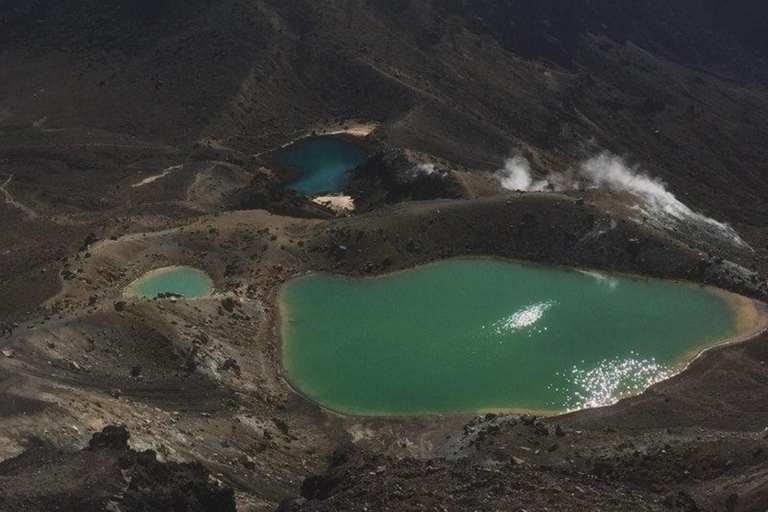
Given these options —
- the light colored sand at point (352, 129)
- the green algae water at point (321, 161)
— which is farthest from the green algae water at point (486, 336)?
the light colored sand at point (352, 129)

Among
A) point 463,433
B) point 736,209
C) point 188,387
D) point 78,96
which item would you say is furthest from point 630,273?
point 78,96

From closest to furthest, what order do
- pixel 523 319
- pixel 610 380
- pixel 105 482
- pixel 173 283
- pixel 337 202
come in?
pixel 105 482, pixel 610 380, pixel 523 319, pixel 173 283, pixel 337 202

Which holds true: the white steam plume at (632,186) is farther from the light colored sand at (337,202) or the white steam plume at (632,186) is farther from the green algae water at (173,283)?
the green algae water at (173,283)

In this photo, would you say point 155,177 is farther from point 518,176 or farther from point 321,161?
point 518,176

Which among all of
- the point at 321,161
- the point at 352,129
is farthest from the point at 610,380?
the point at 352,129

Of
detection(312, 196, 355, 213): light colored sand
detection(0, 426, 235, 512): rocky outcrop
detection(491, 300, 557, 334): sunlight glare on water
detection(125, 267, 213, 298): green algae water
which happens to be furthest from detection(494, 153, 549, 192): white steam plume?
detection(0, 426, 235, 512): rocky outcrop

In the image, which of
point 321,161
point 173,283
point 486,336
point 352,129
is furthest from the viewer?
point 352,129

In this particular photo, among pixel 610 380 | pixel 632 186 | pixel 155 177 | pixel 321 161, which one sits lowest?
pixel 321 161
